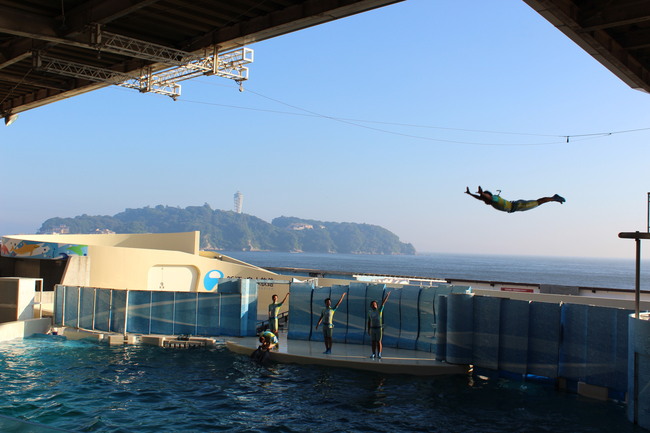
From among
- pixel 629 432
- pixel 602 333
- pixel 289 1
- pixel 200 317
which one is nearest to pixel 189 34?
pixel 289 1

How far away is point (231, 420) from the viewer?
10695 mm

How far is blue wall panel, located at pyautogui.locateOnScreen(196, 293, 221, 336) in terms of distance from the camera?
59.7 feet

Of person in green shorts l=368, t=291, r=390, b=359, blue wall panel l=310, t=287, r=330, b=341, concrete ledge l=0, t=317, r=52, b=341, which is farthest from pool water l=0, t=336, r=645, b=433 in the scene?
blue wall panel l=310, t=287, r=330, b=341

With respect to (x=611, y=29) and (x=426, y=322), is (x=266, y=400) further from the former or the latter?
(x=611, y=29)

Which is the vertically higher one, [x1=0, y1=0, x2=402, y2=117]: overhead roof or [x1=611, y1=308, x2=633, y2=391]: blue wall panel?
[x1=0, y1=0, x2=402, y2=117]: overhead roof

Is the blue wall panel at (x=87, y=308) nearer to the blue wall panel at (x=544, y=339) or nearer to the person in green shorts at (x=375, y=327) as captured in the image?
the person in green shorts at (x=375, y=327)

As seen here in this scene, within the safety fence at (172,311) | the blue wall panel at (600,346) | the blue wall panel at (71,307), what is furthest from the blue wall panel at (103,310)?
the blue wall panel at (600,346)

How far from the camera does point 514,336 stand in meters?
13.6

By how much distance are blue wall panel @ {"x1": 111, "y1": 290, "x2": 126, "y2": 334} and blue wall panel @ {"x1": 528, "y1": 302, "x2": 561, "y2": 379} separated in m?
12.6

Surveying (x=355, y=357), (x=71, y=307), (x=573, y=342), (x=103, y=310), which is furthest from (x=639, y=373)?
(x=71, y=307)

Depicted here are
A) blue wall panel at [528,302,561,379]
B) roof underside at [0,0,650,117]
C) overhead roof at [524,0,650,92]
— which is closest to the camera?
overhead roof at [524,0,650,92]

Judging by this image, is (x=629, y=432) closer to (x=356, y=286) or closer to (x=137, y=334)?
(x=356, y=286)

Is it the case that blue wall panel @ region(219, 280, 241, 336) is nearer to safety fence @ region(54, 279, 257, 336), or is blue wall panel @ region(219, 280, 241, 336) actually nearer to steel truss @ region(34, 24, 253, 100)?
safety fence @ region(54, 279, 257, 336)

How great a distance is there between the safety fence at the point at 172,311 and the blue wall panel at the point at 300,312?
1340 mm
